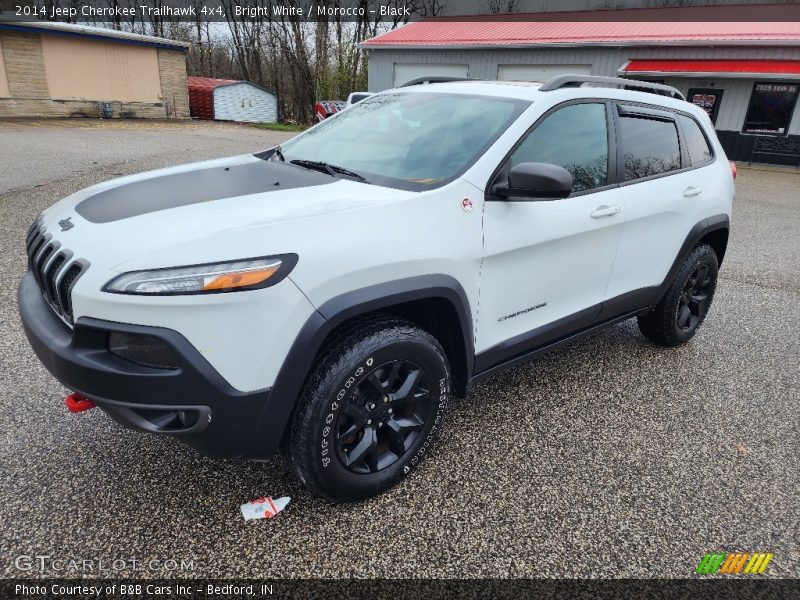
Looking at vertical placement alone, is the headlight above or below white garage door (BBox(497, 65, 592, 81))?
below

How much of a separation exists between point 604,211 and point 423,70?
22.8 meters

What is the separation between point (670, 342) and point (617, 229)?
53.7 inches

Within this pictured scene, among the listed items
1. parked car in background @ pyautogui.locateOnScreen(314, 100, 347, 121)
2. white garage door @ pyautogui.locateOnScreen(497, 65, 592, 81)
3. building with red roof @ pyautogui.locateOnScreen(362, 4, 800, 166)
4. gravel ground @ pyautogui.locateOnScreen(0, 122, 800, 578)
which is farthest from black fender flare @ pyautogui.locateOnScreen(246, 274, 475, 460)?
white garage door @ pyautogui.locateOnScreen(497, 65, 592, 81)

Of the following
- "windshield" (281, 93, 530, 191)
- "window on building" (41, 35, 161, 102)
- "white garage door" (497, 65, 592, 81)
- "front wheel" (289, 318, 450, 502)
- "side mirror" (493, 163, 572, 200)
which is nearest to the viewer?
"front wheel" (289, 318, 450, 502)

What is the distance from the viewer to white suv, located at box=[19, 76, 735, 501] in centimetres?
183

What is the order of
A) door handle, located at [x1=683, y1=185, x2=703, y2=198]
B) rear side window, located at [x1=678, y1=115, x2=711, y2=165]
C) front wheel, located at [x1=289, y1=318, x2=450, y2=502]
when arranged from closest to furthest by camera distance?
front wheel, located at [x1=289, y1=318, x2=450, y2=502], door handle, located at [x1=683, y1=185, x2=703, y2=198], rear side window, located at [x1=678, y1=115, x2=711, y2=165]

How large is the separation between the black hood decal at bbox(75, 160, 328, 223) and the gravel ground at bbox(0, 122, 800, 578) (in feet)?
3.76

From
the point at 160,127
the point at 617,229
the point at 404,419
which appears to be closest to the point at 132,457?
the point at 404,419

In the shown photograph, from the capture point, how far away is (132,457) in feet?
8.48

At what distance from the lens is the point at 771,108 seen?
57.7 feet

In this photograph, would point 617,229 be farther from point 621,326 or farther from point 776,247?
point 776,247

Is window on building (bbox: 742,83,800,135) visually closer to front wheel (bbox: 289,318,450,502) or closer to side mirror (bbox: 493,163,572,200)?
side mirror (bbox: 493,163,572,200)

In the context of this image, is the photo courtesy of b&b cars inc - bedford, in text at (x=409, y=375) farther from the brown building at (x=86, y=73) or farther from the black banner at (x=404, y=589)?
the brown building at (x=86, y=73)

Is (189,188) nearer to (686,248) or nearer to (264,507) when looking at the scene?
(264,507)
